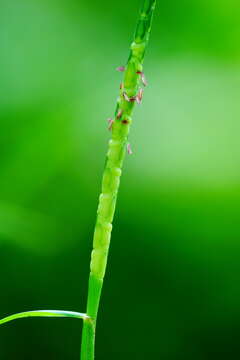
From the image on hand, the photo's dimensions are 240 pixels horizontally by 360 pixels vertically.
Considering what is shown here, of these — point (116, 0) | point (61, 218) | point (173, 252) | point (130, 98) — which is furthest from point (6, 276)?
point (130, 98)

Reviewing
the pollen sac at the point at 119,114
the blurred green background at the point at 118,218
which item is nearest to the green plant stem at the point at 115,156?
the pollen sac at the point at 119,114

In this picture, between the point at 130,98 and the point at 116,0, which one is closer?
the point at 130,98

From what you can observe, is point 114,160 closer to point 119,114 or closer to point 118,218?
point 119,114

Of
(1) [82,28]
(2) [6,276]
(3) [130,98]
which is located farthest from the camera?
(1) [82,28]

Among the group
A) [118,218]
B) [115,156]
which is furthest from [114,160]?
[118,218]

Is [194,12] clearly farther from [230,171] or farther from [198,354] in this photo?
[198,354]

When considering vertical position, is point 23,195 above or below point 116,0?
below
